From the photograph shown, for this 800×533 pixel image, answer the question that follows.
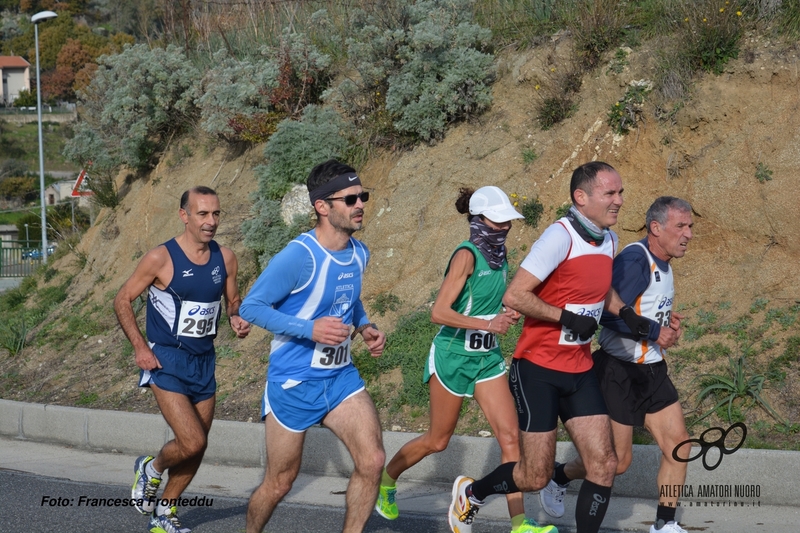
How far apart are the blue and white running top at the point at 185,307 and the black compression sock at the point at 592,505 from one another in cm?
254

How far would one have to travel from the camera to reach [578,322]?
498 centimetres

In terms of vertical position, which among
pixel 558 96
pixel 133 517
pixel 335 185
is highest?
pixel 558 96

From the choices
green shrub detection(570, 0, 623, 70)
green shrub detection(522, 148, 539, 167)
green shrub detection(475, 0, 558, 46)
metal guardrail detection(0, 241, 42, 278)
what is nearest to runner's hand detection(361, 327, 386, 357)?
green shrub detection(522, 148, 539, 167)

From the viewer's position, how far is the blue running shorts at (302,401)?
507cm

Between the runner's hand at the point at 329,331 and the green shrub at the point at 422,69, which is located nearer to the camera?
the runner's hand at the point at 329,331

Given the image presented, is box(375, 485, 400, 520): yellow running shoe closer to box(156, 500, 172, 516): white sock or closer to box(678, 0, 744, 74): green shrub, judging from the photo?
box(156, 500, 172, 516): white sock

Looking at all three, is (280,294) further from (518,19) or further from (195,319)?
(518,19)

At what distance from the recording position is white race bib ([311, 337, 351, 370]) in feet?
16.8

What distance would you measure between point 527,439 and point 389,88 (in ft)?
24.7

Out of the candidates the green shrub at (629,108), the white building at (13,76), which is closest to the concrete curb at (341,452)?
the green shrub at (629,108)

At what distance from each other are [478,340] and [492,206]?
834mm

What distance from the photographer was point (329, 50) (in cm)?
1423

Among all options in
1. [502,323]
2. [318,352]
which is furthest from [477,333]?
[318,352]

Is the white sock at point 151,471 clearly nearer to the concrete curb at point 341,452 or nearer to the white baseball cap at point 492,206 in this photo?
the concrete curb at point 341,452
